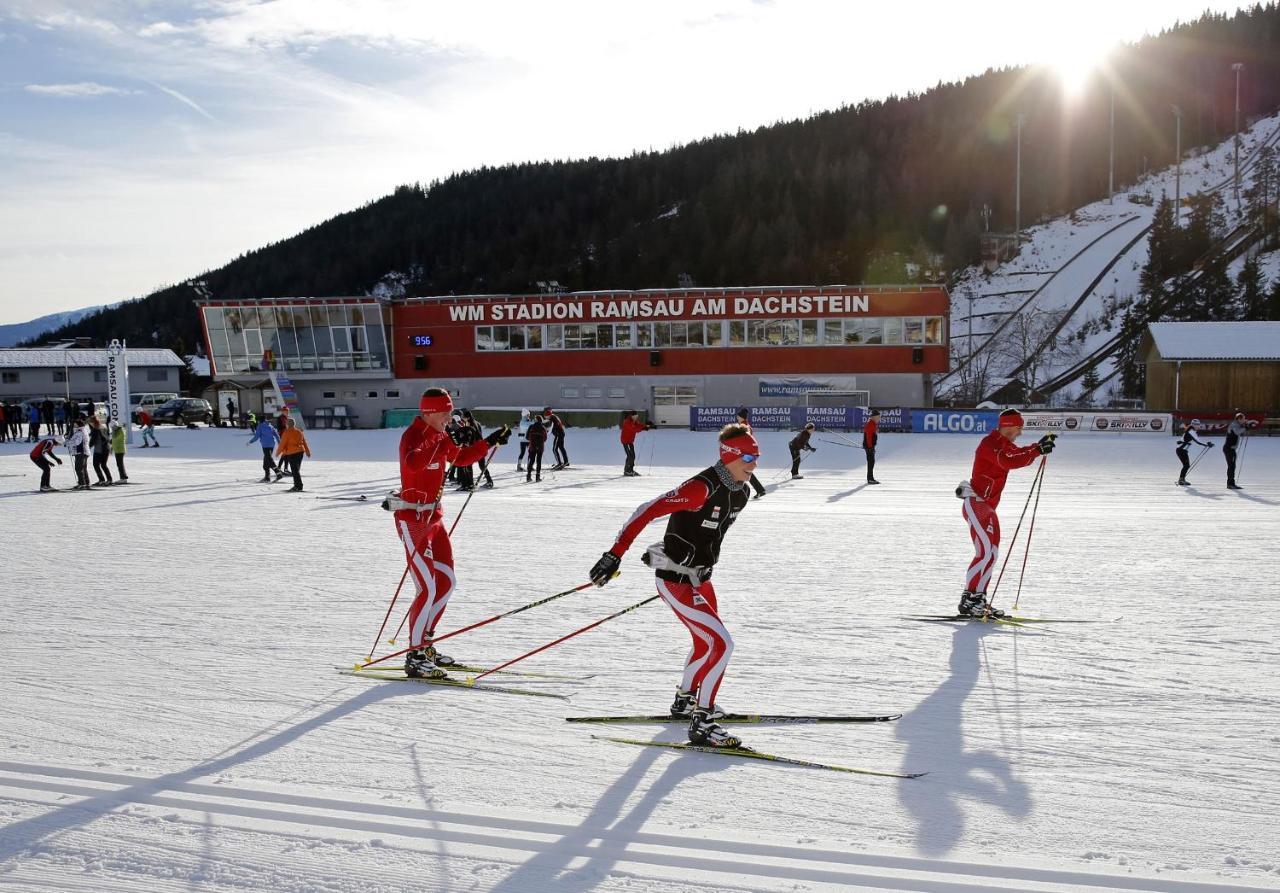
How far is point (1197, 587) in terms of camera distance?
915 centimetres

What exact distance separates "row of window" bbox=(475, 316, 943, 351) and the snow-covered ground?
32.7 m

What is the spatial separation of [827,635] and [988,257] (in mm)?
90740

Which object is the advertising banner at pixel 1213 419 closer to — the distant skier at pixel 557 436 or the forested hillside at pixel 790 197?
the distant skier at pixel 557 436

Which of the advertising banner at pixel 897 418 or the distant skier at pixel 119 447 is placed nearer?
the distant skier at pixel 119 447

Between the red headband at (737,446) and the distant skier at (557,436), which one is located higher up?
the red headband at (737,446)

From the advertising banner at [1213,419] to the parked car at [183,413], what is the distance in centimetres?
4067

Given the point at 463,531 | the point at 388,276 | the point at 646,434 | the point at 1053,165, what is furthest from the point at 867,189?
the point at 463,531

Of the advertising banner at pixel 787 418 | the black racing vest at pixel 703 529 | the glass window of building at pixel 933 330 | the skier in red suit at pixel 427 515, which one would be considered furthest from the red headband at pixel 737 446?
the glass window of building at pixel 933 330

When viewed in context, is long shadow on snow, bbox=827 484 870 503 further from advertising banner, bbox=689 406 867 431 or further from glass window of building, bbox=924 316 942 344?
glass window of building, bbox=924 316 942 344

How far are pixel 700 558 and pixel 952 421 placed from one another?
3106 cm

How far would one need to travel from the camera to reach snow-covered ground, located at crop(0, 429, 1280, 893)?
3771 millimetres

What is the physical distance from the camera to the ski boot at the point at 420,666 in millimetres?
6301

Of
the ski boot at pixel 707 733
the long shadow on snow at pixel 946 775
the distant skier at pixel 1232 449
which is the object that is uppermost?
the distant skier at pixel 1232 449

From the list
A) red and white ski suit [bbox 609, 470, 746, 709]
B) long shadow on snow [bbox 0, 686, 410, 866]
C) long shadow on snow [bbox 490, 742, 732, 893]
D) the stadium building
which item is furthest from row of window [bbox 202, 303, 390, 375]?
long shadow on snow [bbox 490, 742, 732, 893]
